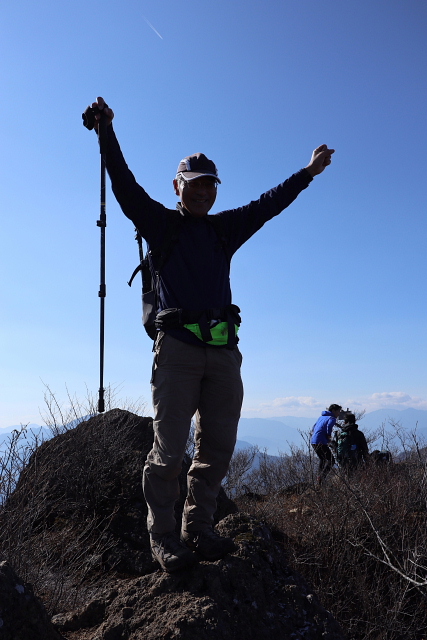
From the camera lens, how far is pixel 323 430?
11.0 metres

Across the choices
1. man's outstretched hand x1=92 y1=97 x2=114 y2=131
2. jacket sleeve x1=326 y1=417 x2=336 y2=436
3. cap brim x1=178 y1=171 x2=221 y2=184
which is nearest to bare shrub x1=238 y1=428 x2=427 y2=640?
jacket sleeve x1=326 y1=417 x2=336 y2=436

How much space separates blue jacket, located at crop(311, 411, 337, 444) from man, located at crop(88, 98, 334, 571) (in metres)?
8.11

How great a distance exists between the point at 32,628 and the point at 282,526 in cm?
469

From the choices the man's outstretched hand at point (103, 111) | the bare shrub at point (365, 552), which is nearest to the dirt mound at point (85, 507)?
the bare shrub at point (365, 552)

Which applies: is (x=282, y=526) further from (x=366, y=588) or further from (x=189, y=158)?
(x=189, y=158)

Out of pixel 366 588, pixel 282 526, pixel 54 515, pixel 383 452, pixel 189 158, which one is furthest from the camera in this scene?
pixel 383 452

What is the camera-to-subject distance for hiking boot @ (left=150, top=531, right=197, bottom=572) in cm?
295

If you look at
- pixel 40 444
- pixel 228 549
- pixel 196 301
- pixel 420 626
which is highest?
pixel 196 301

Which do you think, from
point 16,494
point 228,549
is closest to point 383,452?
point 16,494

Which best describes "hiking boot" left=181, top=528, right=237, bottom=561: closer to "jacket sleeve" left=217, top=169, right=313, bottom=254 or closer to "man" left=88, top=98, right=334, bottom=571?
"man" left=88, top=98, right=334, bottom=571

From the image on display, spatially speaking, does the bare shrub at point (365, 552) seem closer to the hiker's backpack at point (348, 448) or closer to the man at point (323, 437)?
the hiker's backpack at point (348, 448)

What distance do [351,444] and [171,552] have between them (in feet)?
27.4

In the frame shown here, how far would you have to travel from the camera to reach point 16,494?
5059 millimetres

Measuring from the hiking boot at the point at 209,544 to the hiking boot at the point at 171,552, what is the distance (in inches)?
3.2
